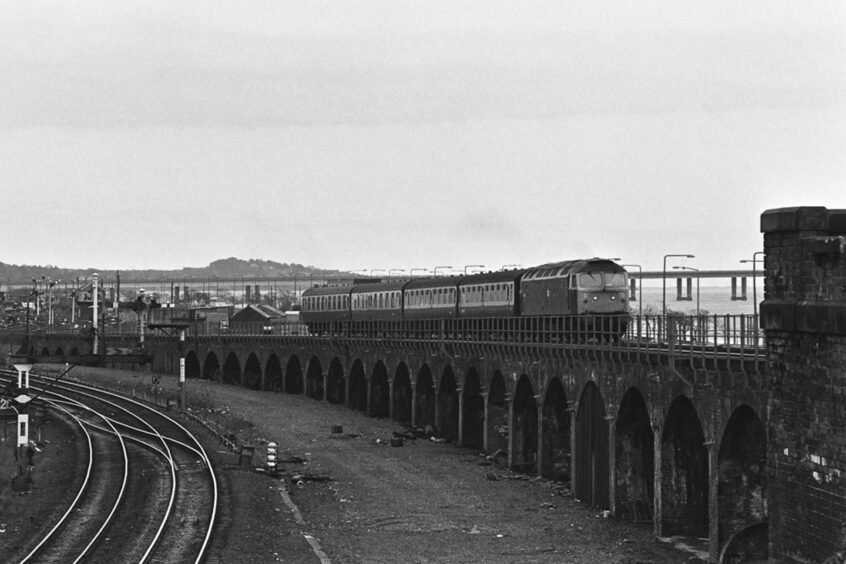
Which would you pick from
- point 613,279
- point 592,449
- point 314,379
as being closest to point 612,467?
point 592,449

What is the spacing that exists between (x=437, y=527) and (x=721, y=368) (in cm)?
1092

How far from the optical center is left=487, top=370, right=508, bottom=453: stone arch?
55475 millimetres

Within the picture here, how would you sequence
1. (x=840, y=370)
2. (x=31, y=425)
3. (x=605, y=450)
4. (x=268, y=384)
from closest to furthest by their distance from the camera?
(x=840, y=370)
(x=605, y=450)
(x=31, y=425)
(x=268, y=384)

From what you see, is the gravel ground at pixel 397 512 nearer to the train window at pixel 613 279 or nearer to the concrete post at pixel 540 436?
the concrete post at pixel 540 436

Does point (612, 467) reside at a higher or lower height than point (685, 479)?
lower

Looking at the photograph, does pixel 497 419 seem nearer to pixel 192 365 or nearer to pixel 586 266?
pixel 586 266

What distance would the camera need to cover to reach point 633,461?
1577 inches

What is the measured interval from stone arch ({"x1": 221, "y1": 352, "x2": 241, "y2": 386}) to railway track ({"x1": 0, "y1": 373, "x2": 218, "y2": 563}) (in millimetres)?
38407

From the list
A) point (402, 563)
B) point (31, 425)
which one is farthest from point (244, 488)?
point (31, 425)

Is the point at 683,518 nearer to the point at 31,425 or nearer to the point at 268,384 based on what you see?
the point at 31,425

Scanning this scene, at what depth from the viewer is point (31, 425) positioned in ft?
202

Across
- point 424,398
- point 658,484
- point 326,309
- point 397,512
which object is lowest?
point 397,512

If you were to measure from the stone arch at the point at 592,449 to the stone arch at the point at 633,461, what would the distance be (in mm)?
997

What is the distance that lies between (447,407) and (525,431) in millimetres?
12203
